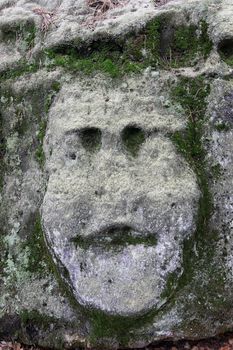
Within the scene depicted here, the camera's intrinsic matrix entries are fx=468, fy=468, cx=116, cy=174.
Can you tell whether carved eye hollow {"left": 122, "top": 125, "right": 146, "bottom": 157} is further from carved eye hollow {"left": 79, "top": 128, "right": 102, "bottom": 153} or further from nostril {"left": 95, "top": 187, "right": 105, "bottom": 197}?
nostril {"left": 95, "top": 187, "right": 105, "bottom": 197}

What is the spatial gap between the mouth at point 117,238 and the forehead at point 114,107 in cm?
81

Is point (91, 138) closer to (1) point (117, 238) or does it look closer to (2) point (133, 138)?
(2) point (133, 138)

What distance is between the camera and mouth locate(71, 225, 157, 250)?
3396mm

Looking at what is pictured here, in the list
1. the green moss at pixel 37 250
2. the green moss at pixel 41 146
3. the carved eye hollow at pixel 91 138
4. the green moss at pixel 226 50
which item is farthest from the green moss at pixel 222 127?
the green moss at pixel 37 250

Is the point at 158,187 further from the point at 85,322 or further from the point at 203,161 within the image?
the point at 85,322

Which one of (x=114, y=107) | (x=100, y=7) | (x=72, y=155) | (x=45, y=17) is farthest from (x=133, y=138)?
(x=45, y=17)

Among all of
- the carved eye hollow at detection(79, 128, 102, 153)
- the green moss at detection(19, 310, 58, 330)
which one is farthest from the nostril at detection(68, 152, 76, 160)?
the green moss at detection(19, 310, 58, 330)

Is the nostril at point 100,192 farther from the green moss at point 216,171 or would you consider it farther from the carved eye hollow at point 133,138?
the green moss at point 216,171

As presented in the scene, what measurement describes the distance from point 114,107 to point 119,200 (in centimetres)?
83

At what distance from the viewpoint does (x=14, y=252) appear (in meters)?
3.95

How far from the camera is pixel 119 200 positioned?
3.47 meters

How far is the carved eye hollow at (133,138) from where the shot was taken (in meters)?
3.71

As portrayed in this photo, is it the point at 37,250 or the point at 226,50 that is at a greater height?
the point at 226,50

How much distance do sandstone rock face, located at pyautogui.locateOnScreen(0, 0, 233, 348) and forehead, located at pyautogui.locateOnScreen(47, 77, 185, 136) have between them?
1 centimetres
